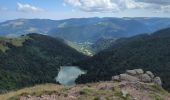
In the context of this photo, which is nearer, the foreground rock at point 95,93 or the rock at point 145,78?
the foreground rock at point 95,93

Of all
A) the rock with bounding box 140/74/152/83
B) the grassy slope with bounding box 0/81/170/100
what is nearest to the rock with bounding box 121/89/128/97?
the grassy slope with bounding box 0/81/170/100

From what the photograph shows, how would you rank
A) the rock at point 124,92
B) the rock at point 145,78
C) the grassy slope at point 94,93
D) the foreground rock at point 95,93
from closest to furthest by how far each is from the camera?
the foreground rock at point 95,93
the grassy slope at point 94,93
the rock at point 124,92
the rock at point 145,78

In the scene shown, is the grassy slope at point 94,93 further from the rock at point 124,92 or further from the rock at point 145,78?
Result: the rock at point 145,78

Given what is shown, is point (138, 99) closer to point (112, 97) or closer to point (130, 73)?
point (112, 97)

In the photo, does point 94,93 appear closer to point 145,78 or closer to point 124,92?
point 124,92

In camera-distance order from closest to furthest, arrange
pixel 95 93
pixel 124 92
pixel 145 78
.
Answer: pixel 95 93
pixel 124 92
pixel 145 78

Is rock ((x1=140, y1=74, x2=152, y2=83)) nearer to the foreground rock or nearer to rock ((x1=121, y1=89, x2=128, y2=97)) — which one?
the foreground rock

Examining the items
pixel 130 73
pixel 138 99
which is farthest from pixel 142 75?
pixel 138 99

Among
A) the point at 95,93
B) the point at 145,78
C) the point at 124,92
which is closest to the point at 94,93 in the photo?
the point at 95,93

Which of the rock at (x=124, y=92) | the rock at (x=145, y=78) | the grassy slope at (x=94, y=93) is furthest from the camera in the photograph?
the rock at (x=145, y=78)

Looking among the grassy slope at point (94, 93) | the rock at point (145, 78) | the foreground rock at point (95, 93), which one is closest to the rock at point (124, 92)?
the foreground rock at point (95, 93)

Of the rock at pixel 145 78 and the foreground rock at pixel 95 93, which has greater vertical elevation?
the foreground rock at pixel 95 93
